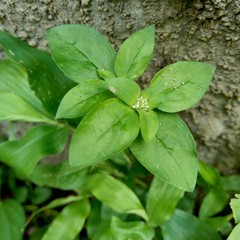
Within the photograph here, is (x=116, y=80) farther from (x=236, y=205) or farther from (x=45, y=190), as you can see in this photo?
(x=45, y=190)

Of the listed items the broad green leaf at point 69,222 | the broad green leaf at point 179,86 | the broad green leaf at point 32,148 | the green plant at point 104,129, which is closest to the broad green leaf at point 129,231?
the green plant at point 104,129

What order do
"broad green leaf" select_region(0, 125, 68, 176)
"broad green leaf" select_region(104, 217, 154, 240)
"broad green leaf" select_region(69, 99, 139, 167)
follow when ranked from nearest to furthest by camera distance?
1. "broad green leaf" select_region(69, 99, 139, 167)
2. "broad green leaf" select_region(104, 217, 154, 240)
3. "broad green leaf" select_region(0, 125, 68, 176)

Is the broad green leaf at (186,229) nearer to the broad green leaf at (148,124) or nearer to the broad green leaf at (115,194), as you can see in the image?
the broad green leaf at (115,194)

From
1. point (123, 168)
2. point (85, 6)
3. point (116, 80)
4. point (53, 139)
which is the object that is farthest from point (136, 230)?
point (85, 6)

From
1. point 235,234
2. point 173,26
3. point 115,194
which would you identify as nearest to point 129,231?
point 115,194

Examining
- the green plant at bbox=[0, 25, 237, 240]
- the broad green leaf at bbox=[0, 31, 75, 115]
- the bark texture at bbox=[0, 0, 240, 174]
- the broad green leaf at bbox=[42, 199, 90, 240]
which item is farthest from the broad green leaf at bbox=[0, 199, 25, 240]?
the bark texture at bbox=[0, 0, 240, 174]

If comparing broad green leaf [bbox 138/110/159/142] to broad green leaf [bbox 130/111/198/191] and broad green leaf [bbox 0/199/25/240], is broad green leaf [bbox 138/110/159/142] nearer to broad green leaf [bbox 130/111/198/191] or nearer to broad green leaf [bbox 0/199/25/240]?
broad green leaf [bbox 130/111/198/191]

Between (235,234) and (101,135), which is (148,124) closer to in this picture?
(101,135)
